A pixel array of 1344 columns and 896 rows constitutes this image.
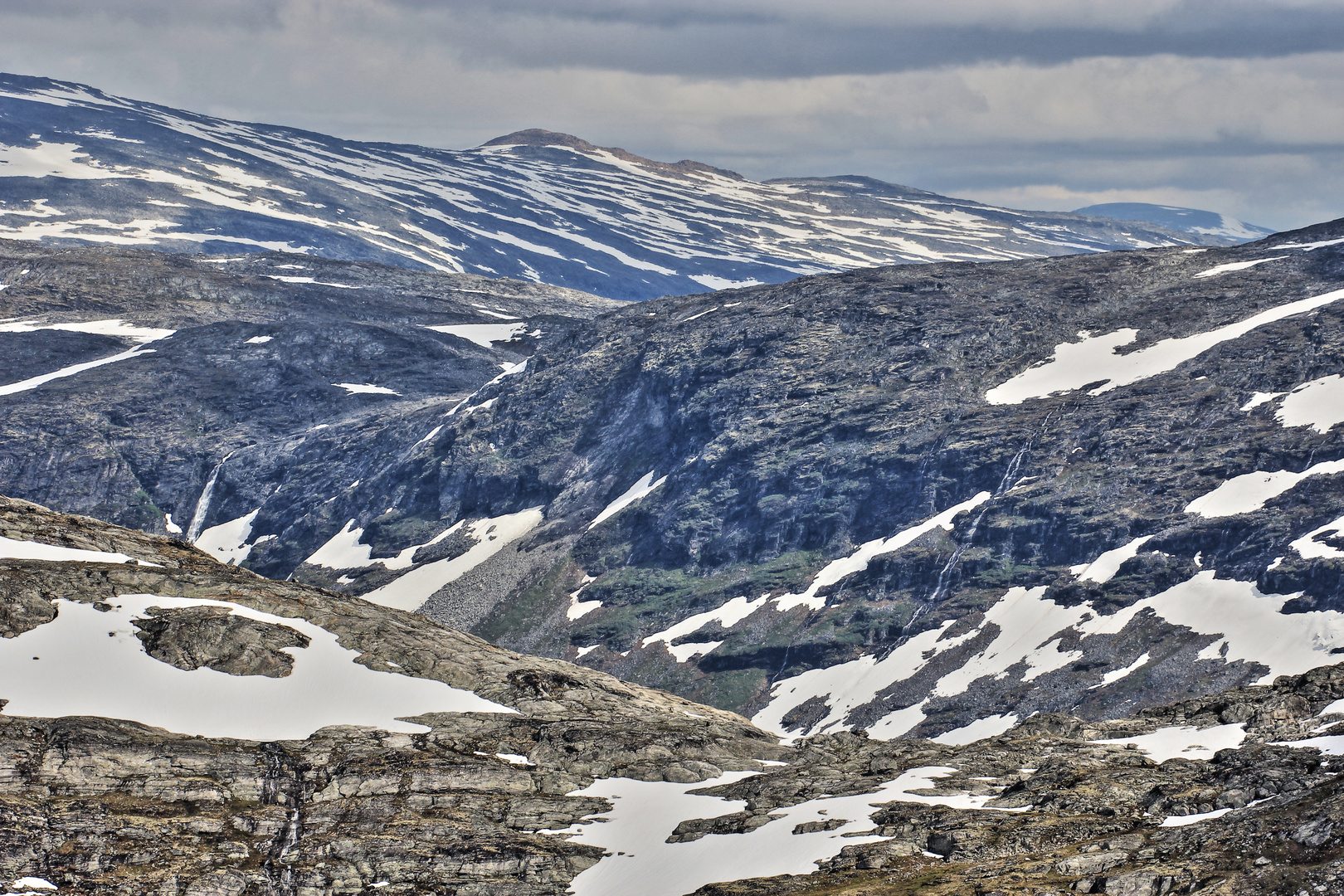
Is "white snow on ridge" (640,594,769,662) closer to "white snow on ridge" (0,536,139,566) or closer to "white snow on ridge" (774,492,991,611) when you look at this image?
"white snow on ridge" (774,492,991,611)

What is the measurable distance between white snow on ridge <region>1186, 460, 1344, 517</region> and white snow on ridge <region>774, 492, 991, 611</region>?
103ft

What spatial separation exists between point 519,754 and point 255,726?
16076 mm

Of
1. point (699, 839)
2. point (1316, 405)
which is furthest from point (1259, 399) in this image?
point (699, 839)

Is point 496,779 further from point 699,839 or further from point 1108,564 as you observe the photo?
point 1108,564

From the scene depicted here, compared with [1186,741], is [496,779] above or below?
below

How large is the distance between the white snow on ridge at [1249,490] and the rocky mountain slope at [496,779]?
81602 millimetres

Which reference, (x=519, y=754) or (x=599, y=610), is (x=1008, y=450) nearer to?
(x=599, y=610)

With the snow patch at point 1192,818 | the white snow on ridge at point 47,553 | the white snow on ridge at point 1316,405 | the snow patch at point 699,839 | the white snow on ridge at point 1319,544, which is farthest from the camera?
the white snow on ridge at point 1316,405

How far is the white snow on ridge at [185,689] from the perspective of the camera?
79.1 meters

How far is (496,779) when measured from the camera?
251 ft

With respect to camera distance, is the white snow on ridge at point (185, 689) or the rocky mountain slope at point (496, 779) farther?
the white snow on ridge at point (185, 689)

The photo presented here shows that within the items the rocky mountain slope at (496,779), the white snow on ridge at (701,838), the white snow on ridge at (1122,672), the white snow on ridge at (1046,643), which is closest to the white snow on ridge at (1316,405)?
the white snow on ridge at (1046,643)

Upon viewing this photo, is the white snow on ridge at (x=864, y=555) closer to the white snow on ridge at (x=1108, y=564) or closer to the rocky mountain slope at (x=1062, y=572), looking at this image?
the rocky mountain slope at (x=1062, y=572)

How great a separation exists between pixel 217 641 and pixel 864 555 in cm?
11600
